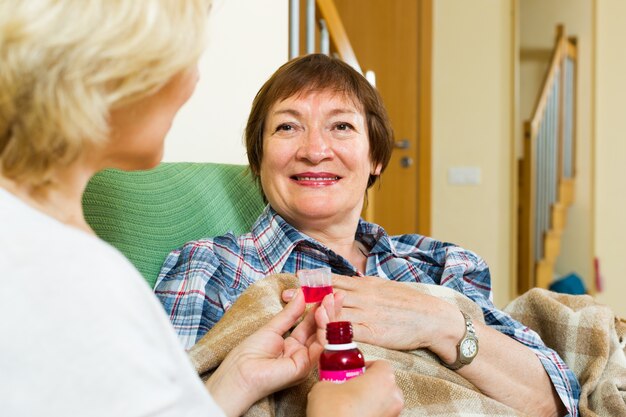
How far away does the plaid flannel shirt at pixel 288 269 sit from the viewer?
1.24 metres

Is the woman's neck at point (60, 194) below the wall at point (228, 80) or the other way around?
below

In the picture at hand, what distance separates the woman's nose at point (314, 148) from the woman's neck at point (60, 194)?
2.60 ft

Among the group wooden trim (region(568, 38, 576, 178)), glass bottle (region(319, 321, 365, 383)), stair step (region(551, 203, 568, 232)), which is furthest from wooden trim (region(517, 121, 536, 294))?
glass bottle (region(319, 321, 365, 383))

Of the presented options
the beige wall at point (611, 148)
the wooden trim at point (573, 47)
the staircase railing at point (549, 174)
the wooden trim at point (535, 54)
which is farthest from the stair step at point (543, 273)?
the wooden trim at point (535, 54)

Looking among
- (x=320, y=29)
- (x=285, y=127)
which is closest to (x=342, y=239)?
(x=285, y=127)

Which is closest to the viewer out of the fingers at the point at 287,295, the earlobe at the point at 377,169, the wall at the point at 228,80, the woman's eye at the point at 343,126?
the fingers at the point at 287,295

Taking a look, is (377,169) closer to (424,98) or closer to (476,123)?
(424,98)

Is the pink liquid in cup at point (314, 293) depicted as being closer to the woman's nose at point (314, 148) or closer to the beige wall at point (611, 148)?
the woman's nose at point (314, 148)

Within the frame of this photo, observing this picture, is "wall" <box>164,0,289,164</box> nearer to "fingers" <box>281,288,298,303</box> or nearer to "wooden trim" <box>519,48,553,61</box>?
"fingers" <box>281,288,298,303</box>

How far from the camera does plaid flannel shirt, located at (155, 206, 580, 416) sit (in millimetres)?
1241

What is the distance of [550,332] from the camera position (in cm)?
151

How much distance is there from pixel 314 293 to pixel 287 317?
5 centimetres

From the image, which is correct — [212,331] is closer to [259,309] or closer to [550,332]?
[259,309]

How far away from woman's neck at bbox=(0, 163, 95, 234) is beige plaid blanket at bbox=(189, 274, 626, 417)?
0.41 meters
